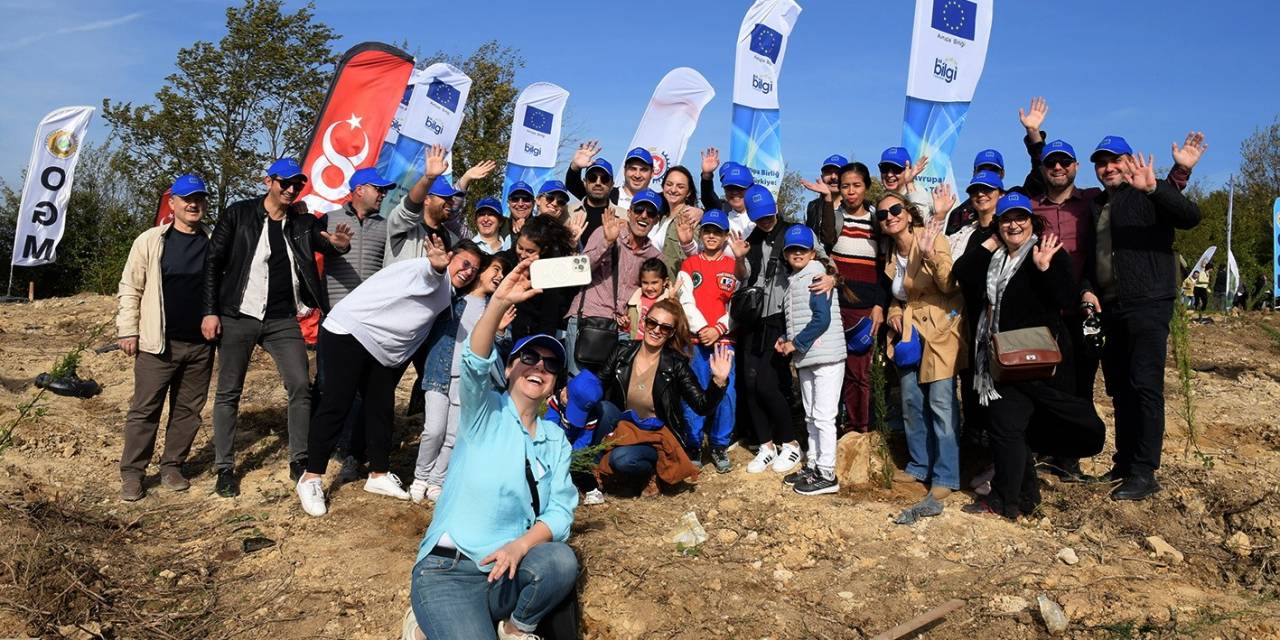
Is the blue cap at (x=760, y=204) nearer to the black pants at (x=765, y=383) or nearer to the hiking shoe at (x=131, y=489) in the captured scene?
the black pants at (x=765, y=383)

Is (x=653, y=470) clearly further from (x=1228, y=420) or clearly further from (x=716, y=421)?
(x=1228, y=420)

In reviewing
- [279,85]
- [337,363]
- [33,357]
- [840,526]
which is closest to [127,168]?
[279,85]

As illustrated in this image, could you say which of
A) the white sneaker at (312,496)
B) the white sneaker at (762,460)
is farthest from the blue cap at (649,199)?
the white sneaker at (312,496)

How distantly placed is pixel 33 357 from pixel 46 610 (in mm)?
8581

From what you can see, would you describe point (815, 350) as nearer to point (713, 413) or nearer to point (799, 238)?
point (799, 238)

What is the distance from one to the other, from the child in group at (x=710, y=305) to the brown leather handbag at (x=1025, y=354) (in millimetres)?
1750

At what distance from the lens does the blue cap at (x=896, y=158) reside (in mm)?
5961

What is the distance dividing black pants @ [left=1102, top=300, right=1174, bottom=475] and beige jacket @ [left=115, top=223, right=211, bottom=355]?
574cm

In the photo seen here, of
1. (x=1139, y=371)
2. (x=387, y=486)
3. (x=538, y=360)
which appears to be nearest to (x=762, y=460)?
(x=1139, y=371)

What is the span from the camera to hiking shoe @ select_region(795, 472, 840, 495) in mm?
5527

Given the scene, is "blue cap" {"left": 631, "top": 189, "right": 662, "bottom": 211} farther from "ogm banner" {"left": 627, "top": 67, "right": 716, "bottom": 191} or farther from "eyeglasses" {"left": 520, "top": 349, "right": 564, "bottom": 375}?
"ogm banner" {"left": 627, "top": 67, "right": 716, "bottom": 191}

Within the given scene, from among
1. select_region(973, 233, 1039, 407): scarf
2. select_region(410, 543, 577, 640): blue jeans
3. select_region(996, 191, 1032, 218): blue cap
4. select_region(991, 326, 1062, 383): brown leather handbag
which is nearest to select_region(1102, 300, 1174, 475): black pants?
select_region(991, 326, 1062, 383): brown leather handbag

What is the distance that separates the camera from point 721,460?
238 inches

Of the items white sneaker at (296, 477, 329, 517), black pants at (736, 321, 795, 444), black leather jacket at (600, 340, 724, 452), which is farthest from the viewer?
black pants at (736, 321, 795, 444)
